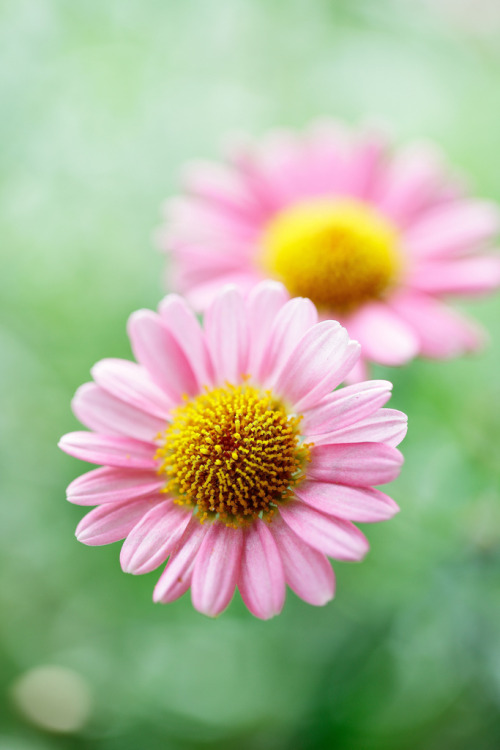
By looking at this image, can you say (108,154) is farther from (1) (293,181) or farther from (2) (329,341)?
(2) (329,341)

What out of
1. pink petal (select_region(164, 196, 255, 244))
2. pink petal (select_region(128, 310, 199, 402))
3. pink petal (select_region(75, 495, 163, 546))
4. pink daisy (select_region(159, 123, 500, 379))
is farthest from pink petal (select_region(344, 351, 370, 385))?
pink petal (select_region(164, 196, 255, 244))

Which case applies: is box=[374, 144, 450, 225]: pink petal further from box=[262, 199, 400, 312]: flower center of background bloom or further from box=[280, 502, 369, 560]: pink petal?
box=[280, 502, 369, 560]: pink petal

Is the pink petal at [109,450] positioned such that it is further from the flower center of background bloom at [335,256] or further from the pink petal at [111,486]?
the flower center of background bloom at [335,256]

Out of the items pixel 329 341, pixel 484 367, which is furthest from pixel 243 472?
pixel 484 367

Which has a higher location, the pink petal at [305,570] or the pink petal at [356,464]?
the pink petal at [356,464]

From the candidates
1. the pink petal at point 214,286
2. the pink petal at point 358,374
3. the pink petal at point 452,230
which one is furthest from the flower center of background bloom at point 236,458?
the pink petal at point 452,230

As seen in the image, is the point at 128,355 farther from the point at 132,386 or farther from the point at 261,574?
the point at 261,574
